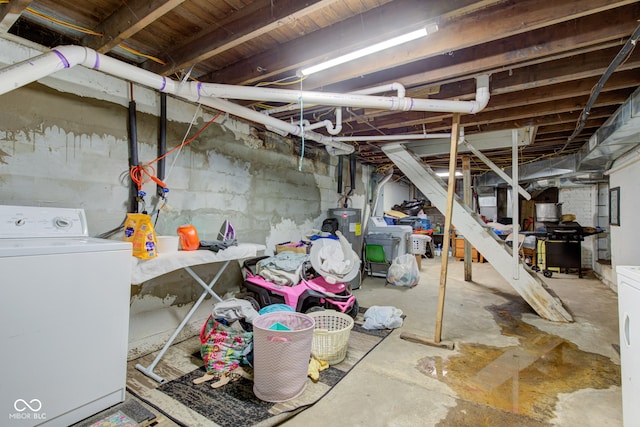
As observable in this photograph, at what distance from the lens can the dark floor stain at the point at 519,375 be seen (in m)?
1.81

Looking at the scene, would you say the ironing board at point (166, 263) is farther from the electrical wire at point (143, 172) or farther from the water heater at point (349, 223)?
the water heater at point (349, 223)

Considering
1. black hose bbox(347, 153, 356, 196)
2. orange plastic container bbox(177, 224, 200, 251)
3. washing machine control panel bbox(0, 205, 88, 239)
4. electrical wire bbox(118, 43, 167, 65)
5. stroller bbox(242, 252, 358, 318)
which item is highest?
electrical wire bbox(118, 43, 167, 65)

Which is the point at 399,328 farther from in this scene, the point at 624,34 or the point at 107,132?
the point at 107,132

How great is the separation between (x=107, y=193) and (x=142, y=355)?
1.33 m

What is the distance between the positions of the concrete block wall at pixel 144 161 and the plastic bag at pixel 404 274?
1.97 meters

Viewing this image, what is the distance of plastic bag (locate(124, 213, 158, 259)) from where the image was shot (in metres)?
1.95

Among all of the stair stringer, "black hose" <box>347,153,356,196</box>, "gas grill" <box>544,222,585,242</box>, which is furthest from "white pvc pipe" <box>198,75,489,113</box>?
"gas grill" <box>544,222,585,242</box>

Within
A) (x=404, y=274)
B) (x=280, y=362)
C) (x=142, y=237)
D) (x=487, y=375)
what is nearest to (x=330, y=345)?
(x=280, y=362)

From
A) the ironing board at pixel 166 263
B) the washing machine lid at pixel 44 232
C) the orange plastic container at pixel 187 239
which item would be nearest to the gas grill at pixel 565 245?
the ironing board at pixel 166 263

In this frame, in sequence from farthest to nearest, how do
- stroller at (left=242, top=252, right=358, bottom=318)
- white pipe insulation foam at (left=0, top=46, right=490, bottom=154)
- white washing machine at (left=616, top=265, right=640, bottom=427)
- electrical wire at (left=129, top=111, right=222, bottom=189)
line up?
stroller at (left=242, top=252, right=358, bottom=318) < electrical wire at (left=129, top=111, right=222, bottom=189) < white pipe insulation foam at (left=0, top=46, right=490, bottom=154) < white washing machine at (left=616, top=265, right=640, bottom=427)

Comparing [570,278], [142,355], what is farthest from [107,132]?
[570,278]

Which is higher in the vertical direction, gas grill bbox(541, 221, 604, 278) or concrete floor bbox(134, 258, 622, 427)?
gas grill bbox(541, 221, 604, 278)

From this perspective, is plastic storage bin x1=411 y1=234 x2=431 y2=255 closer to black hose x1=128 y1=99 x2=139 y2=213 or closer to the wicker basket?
the wicker basket

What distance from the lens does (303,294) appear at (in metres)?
2.82
